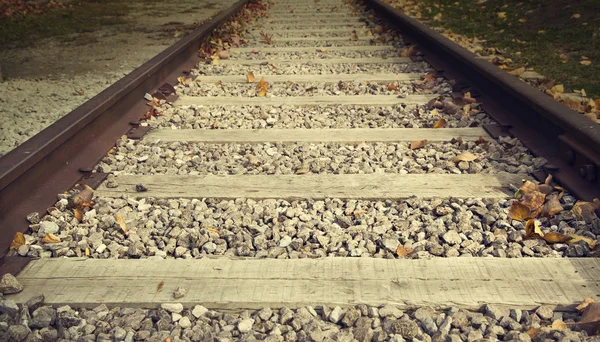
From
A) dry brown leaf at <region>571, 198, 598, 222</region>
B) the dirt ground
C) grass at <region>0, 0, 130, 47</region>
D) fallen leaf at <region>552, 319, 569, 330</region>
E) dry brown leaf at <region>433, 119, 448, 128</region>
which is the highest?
dry brown leaf at <region>571, 198, 598, 222</region>

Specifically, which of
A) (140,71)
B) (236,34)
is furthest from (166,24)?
(140,71)

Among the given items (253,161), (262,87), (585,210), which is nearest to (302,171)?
(253,161)

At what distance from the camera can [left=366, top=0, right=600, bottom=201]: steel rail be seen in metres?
2.23

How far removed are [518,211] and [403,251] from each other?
0.52 meters

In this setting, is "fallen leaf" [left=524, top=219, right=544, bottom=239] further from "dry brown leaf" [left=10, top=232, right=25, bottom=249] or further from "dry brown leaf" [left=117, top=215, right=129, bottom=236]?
"dry brown leaf" [left=10, top=232, right=25, bottom=249]

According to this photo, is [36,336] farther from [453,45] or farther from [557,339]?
[453,45]

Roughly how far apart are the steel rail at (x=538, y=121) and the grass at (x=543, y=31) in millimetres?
791

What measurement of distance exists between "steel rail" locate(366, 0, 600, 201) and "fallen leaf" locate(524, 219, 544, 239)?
315 millimetres

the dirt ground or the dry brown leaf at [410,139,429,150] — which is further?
the dirt ground

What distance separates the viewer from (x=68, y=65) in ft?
18.9

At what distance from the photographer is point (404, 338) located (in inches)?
59.6

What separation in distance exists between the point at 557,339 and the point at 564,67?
378 cm

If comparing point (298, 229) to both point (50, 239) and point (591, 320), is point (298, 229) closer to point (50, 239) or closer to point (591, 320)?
point (50, 239)

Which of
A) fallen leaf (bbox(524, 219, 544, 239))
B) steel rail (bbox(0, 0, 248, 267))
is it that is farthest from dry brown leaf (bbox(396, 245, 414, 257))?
steel rail (bbox(0, 0, 248, 267))
